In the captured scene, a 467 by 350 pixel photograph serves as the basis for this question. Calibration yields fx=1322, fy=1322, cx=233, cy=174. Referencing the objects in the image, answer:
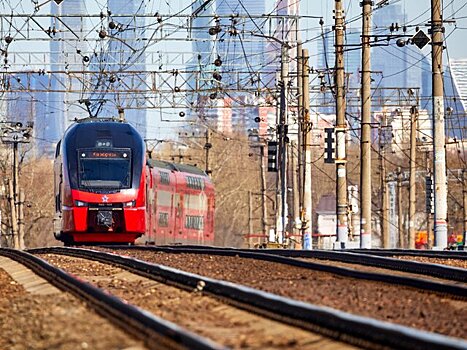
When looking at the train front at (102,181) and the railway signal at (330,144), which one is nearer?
the train front at (102,181)

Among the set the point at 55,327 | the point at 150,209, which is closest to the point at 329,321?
the point at 55,327

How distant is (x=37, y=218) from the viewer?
96812 millimetres

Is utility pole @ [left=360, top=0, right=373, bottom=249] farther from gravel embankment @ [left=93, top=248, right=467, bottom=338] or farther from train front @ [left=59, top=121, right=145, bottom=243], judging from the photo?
gravel embankment @ [left=93, top=248, right=467, bottom=338]

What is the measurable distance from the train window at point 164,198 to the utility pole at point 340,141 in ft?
19.4

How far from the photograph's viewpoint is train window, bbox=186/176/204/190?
50.7 metres

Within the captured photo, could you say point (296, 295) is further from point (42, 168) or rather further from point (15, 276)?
point (42, 168)

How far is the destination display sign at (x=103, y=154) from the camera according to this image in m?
36.3

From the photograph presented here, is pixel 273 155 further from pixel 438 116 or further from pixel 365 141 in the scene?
pixel 438 116

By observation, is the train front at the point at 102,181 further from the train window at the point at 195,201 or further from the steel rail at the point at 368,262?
the train window at the point at 195,201

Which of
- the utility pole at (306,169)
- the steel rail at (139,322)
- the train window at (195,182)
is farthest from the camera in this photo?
the train window at (195,182)

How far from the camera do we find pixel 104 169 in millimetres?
36406

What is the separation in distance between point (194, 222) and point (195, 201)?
89 centimetres

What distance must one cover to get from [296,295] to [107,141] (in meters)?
23.0

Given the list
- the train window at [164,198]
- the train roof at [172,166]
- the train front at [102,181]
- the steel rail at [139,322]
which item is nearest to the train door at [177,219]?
the train window at [164,198]
